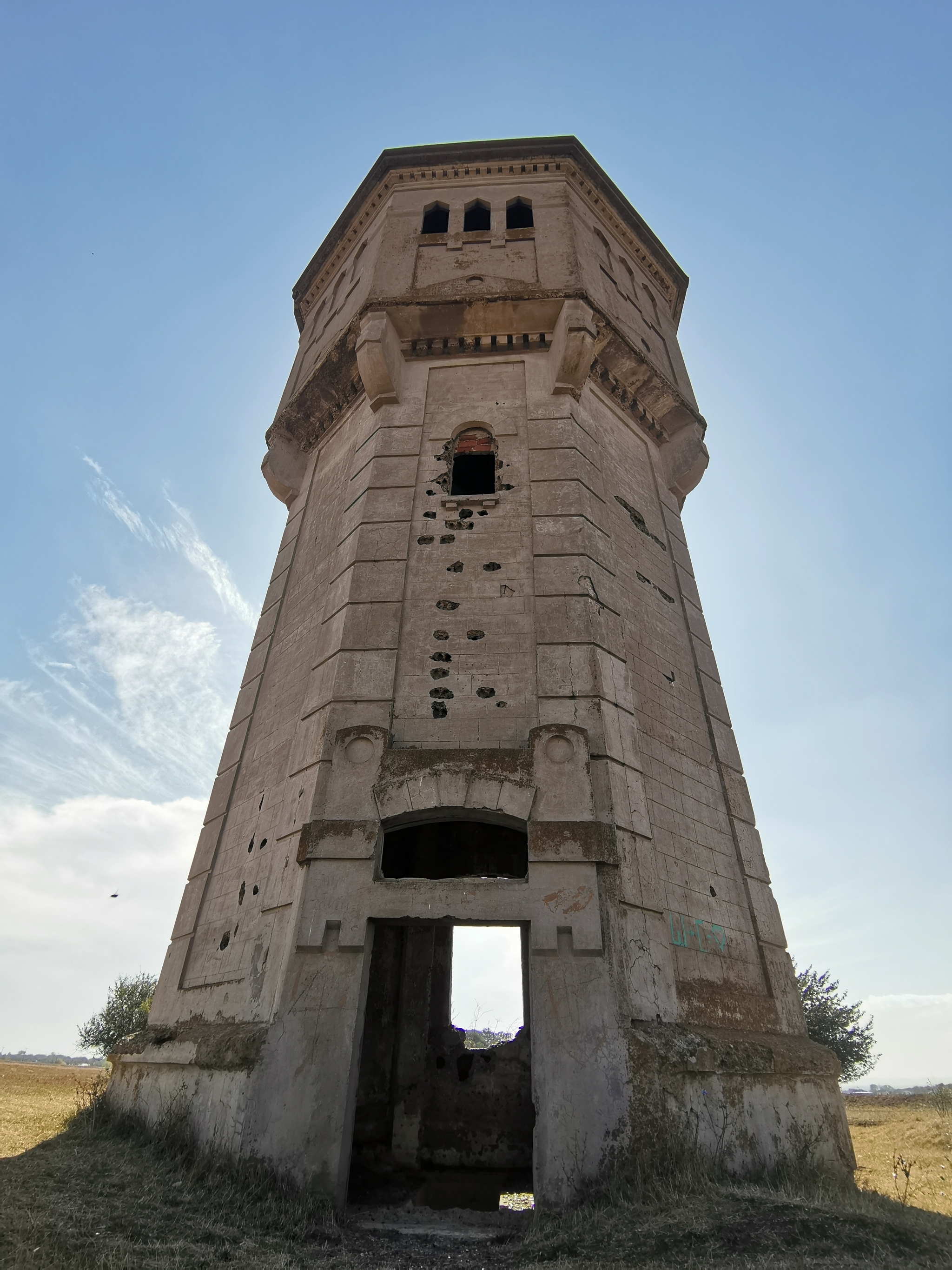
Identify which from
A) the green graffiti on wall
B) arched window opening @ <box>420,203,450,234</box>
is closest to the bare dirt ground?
the green graffiti on wall

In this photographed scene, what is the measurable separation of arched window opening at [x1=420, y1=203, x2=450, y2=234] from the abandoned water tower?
121mm

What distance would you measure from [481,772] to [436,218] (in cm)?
1184

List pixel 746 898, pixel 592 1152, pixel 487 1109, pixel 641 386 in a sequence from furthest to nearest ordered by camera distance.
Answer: pixel 641 386 < pixel 487 1109 < pixel 746 898 < pixel 592 1152

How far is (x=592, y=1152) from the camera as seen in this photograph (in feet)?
19.1

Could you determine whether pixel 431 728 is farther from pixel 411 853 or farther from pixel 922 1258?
pixel 922 1258

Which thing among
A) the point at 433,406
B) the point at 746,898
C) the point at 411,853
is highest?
the point at 433,406

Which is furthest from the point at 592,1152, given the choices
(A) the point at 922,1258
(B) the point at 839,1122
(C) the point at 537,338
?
(C) the point at 537,338

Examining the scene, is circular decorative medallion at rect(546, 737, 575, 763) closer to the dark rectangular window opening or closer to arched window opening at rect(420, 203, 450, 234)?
the dark rectangular window opening

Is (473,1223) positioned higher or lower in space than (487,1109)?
lower

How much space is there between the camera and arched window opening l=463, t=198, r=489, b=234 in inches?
562

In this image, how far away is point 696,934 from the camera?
782 centimetres

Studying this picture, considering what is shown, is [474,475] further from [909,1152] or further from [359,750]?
[909,1152]

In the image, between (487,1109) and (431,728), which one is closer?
(431,728)

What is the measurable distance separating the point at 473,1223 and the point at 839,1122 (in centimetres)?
377
